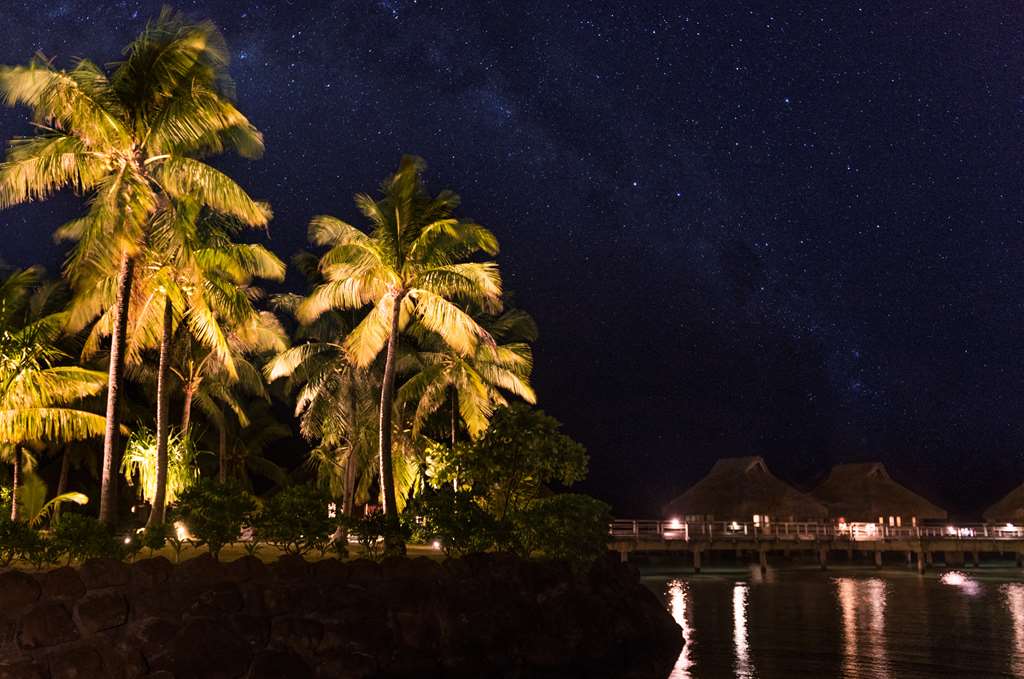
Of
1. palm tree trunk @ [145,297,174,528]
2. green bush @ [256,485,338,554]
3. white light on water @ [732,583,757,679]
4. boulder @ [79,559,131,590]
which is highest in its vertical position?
palm tree trunk @ [145,297,174,528]

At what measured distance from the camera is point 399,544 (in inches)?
734

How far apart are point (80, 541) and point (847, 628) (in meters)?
18.3

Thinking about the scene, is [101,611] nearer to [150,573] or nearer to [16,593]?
[150,573]

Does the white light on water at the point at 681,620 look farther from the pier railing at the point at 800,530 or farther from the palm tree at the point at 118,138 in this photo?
the palm tree at the point at 118,138

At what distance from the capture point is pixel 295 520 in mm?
16750

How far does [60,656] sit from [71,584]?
3.25 ft

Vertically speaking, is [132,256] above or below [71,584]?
above

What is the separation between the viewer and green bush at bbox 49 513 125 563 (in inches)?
546

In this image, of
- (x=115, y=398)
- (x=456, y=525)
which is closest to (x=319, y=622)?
(x=456, y=525)

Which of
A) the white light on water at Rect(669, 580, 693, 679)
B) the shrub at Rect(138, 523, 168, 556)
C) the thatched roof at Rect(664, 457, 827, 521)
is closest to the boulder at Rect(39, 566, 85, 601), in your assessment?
the shrub at Rect(138, 523, 168, 556)

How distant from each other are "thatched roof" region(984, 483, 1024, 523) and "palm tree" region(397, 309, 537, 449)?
147ft

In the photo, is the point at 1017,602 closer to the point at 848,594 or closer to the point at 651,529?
the point at 848,594

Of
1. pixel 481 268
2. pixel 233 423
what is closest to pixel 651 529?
pixel 233 423

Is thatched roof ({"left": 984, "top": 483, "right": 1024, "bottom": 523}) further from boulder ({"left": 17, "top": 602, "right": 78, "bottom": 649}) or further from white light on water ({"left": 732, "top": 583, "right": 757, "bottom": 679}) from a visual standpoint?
boulder ({"left": 17, "top": 602, "right": 78, "bottom": 649})
